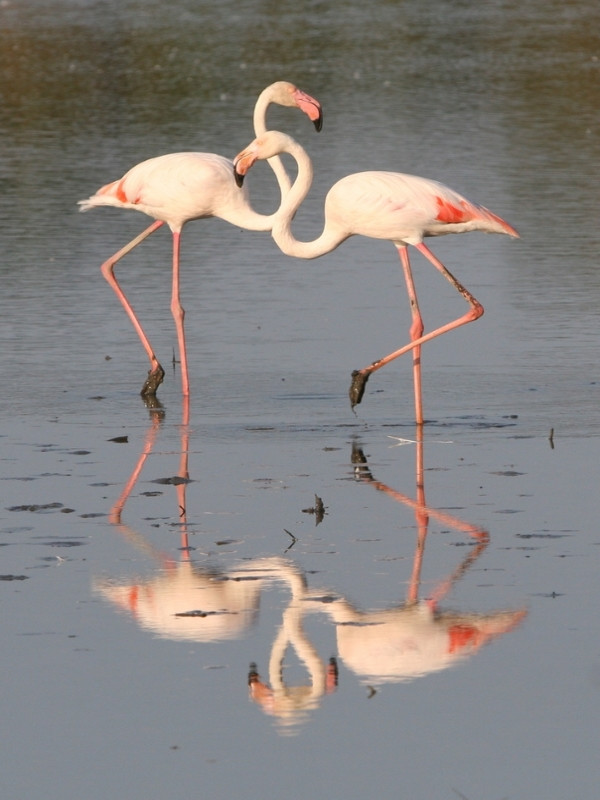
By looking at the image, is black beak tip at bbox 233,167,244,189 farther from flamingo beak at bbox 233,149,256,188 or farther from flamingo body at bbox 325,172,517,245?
flamingo body at bbox 325,172,517,245

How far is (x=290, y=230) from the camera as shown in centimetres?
998

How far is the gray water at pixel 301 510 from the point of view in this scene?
479 cm

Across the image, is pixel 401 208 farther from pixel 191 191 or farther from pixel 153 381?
pixel 153 381

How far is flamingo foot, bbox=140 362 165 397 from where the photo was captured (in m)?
9.80

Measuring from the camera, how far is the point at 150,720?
4.95 meters

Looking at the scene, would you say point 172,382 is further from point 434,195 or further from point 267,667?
point 267,667

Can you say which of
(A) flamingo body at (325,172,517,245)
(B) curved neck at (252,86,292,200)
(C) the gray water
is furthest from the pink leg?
(A) flamingo body at (325,172,517,245)

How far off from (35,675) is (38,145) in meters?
15.9

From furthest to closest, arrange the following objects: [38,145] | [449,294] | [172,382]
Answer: [38,145] < [449,294] < [172,382]

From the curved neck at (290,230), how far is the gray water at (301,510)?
0.74 m

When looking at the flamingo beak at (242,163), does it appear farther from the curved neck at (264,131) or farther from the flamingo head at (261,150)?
the curved neck at (264,131)

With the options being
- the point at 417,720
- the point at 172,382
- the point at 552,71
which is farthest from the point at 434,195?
the point at 552,71

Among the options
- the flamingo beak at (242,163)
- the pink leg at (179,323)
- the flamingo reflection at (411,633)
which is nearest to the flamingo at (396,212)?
the flamingo beak at (242,163)

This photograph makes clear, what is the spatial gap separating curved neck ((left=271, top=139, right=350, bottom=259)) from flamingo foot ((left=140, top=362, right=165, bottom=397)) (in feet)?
3.27
